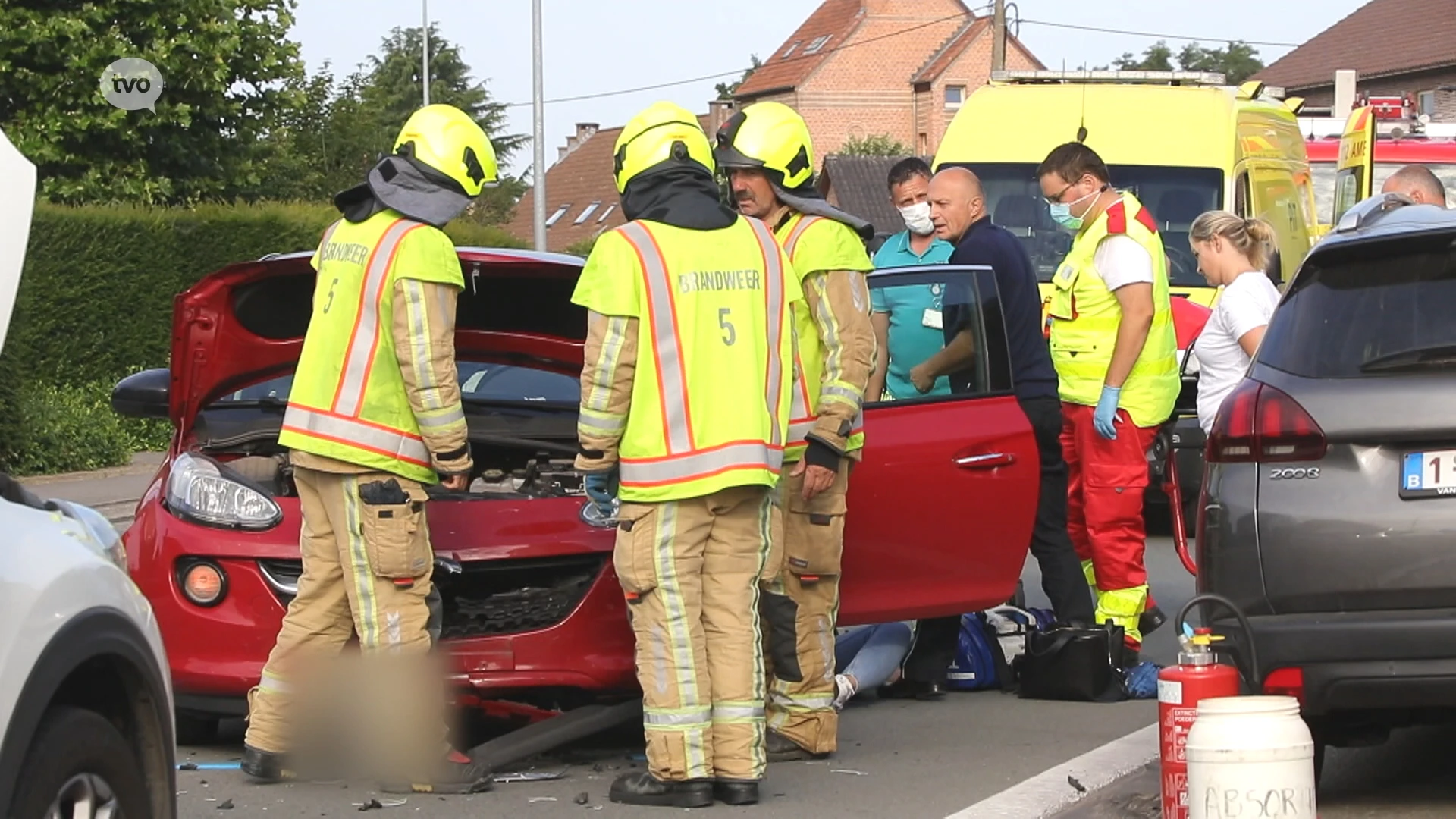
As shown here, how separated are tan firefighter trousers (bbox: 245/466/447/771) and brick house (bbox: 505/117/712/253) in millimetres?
70956

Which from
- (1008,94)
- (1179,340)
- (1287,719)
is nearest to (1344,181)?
(1008,94)

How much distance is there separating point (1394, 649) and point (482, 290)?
3311 millimetres

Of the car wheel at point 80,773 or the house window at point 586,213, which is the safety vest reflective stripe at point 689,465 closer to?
the car wheel at point 80,773

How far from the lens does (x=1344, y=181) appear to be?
18938 mm

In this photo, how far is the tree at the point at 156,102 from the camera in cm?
2533

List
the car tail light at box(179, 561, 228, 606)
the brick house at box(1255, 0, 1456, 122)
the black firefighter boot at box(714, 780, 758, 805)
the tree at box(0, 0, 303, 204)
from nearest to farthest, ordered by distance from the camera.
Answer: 1. the black firefighter boot at box(714, 780, 758, 805)
2. the car tail light at box(179, 561, 228, 606)
3. the tree at box(0, 0, 303, 204)
4. the brick house at box(1255, 0, 1456, 122)

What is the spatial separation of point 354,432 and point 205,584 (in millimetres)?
739

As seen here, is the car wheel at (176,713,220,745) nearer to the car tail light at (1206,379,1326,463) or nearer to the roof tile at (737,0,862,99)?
the car tail light at (1206,379,1326,463)

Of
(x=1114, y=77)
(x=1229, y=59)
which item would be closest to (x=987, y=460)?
(x=1114, y=77)

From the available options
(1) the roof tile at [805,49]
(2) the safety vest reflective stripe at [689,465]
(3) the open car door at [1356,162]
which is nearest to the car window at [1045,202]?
(3) the open car door at [1356,162]

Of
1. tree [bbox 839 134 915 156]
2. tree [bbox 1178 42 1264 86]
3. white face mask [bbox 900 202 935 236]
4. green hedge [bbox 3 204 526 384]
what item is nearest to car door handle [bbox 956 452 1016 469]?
white face mask [bbox 900 202 935 236]

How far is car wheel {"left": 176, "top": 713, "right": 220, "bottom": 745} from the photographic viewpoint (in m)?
6.79

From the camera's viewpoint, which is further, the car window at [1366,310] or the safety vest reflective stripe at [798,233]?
the safety vest reflective stripe at [798,233]

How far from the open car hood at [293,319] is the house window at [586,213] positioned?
251 ft
